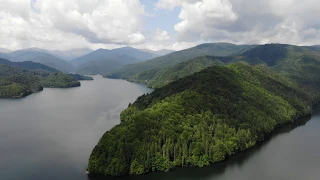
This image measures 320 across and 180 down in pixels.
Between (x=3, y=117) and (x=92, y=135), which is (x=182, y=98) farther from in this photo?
(x=3, y=117)

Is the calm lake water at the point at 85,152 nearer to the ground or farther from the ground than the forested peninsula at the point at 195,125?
nearer to the ground

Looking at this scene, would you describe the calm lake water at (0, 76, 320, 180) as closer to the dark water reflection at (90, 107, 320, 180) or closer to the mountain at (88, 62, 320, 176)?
the dark water reflection at (90, 107, 320, 180)

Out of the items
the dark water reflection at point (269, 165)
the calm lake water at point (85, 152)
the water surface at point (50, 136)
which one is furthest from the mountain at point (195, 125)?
the water surface at point (50, 136)

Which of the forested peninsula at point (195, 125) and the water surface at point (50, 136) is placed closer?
the forested peninsula at point (195, 125)

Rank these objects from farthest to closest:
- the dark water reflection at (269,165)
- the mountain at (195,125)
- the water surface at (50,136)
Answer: the water surface at (50,136) < the dark water reflection at (269,165) < the mountain at (195,125)

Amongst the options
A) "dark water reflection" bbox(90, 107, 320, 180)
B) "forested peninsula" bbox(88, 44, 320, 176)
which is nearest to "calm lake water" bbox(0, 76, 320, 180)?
"dark water reflection" bbox(90, 107, 320, 180)

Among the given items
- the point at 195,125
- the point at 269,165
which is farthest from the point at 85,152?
the point at 269,165

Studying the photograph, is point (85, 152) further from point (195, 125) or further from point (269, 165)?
point (269, 165)

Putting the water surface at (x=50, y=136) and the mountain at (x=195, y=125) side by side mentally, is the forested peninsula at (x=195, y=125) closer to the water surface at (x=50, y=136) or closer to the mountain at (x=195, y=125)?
the mountain at (x=195, y=125)
